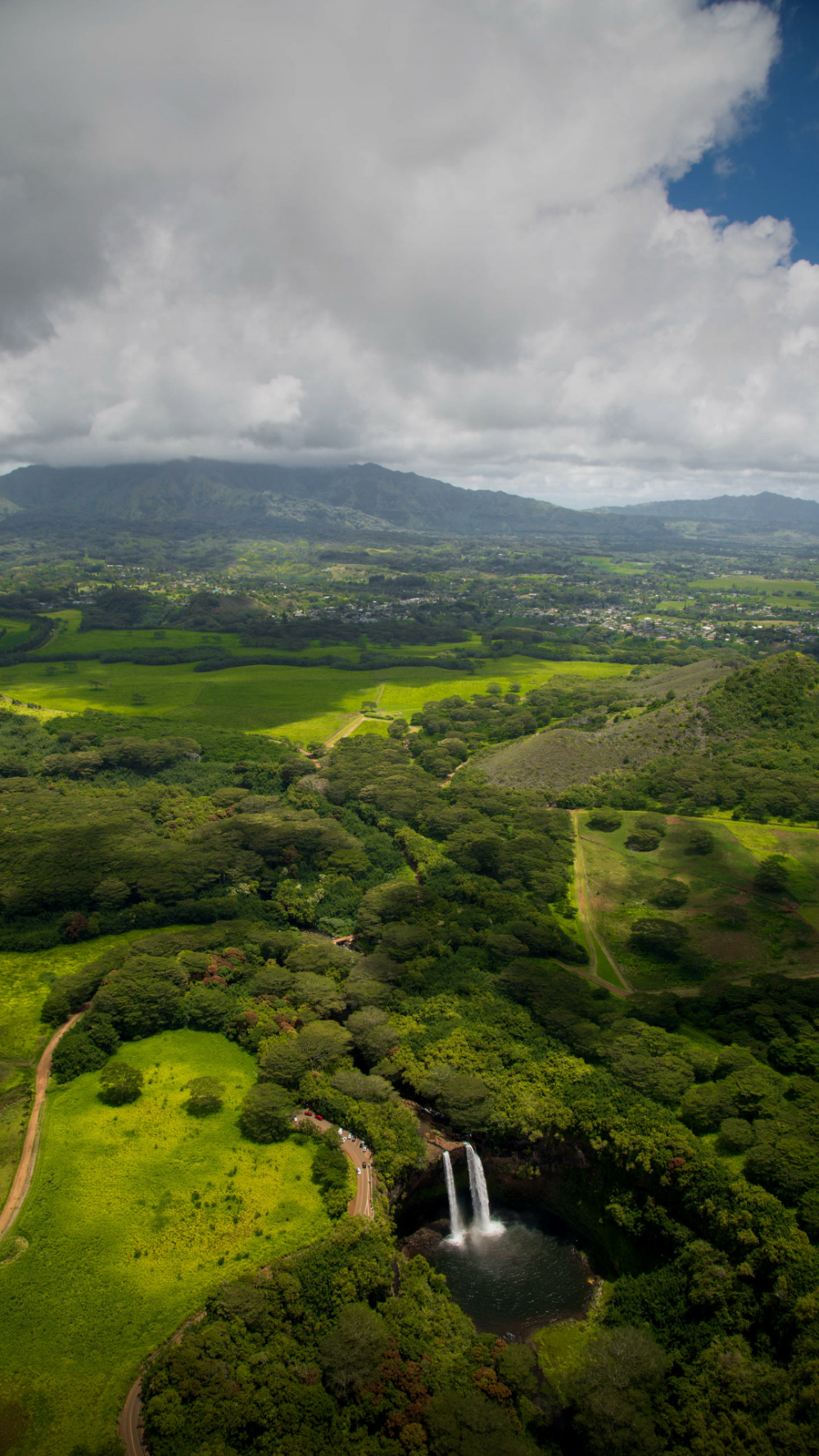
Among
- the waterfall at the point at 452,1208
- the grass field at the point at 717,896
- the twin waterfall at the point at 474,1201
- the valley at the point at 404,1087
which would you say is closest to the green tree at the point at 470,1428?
the valley at the point at 404,1087

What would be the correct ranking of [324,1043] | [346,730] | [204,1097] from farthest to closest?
[346,730]
[324,1043]
[204,1097]

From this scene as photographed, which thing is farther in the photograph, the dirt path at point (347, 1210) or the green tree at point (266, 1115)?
the green tree at point (266, 1115)

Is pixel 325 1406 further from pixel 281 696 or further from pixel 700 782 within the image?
pixel 281 696

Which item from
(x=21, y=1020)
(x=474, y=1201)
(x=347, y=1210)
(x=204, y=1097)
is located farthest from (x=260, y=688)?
(x=347, y=1210)

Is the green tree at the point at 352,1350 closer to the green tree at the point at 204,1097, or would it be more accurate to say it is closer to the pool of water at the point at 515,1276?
the pool of water at the point at 515,1276

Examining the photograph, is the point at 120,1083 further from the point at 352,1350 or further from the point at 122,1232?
the point at 352,1350

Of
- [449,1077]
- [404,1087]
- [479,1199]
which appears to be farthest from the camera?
[404,1087]

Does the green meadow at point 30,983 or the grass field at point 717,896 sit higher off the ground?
Result: the grass field at point 717,896

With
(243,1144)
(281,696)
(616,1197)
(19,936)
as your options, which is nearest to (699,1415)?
(616,1197)
